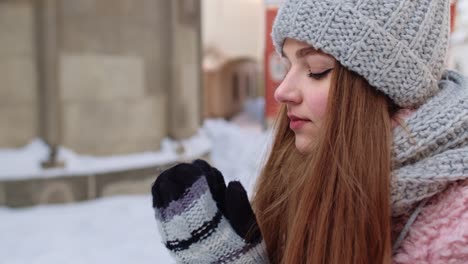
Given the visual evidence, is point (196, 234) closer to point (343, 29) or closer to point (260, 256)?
point (260, 256)

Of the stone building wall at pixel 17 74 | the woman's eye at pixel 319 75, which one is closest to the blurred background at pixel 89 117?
the stone building wall at pixel 17 74

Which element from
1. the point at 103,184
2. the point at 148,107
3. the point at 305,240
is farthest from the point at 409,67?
the point at 148,107

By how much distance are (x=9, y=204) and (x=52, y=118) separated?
1.19 m

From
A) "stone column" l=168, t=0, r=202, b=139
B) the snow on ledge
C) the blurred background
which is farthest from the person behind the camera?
"stone column" l=168, t=0, r=202, b=139

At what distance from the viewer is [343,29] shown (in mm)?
1393

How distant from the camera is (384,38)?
136 cm

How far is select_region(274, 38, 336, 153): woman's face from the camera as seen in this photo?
4.74 ft

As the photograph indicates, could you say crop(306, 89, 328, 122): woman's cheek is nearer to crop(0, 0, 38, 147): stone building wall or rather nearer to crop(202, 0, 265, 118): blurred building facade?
crop(0, 0, 38, 147): stone building wall

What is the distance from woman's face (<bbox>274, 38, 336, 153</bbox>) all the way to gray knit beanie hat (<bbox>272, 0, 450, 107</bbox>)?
49mm

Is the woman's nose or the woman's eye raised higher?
the woman's eye

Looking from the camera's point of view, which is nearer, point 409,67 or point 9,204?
point 409,67

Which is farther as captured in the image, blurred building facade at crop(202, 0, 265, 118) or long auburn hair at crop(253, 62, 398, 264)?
blurred building facade at crop(202, 0, 265, 118)

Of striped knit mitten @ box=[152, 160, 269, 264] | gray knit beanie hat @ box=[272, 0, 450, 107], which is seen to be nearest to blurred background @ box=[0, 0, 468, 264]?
striped knit mitten @ box=[152, 160, 269, 264]

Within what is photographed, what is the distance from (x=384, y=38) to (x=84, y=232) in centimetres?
481
